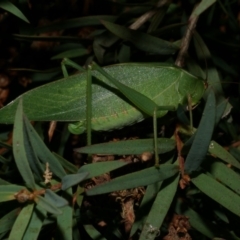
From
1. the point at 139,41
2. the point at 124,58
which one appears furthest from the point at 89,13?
the point at 139,41

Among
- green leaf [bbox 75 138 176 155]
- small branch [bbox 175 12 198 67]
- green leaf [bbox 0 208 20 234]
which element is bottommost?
green leaf [bbox 0 208 20 234]

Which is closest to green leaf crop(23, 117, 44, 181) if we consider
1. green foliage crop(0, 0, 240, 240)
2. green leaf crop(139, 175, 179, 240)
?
green foliage crop(0, 0, 240, 240)

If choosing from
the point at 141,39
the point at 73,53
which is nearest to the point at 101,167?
the point at 141,39

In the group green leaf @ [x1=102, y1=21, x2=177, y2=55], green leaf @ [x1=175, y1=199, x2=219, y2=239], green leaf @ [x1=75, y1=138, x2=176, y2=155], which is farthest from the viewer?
green leaf @ [x1=102, y1=21, x2=177, y2=55]

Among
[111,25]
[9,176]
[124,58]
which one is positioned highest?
[111,25]

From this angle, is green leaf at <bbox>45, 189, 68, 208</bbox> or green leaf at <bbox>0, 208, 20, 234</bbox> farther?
green leaf at <bbox>0, 208, 20, 234</bbox>

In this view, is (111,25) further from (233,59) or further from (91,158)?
(233,59)

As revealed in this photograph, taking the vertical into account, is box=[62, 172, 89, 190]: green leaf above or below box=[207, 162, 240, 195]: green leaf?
above

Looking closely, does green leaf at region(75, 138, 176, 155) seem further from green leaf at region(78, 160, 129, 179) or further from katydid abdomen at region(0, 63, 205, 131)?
katydid abdomen at region(0, 63, 205, 131)

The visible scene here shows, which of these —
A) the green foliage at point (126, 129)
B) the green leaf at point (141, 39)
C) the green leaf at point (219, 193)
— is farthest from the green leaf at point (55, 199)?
the green leaf at point (141, 39)
